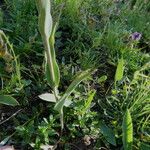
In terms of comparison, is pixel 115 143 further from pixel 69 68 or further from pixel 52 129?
pixel 69 68

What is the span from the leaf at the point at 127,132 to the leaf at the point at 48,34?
0.36m

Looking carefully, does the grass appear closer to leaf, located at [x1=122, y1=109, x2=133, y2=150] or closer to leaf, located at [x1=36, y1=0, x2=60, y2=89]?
leaf, located at [x1=122, y1=109, x2=133, y2=150]

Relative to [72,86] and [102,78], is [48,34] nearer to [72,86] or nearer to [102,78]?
[72,86]

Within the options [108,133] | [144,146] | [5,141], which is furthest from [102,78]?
[5,141]

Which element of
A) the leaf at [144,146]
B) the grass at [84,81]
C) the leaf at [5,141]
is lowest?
the leaf at [144,146]

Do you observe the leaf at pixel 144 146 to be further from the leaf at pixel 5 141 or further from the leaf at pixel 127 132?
the leaf at pixel 5 141

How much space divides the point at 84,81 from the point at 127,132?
0.41m

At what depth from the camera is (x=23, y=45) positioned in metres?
1.93

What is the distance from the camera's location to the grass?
1.70 m

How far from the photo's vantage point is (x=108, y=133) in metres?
1.73

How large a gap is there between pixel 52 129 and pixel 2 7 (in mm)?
971

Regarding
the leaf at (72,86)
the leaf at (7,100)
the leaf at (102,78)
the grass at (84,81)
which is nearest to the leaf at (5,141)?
the grass at (84,81)

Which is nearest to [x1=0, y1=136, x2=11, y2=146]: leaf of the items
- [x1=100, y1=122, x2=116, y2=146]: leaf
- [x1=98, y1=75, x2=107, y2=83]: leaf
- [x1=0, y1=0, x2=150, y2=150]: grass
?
[x1=0, y1=0, x2=150, y2=150]: grass

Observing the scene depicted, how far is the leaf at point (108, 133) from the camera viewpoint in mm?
1715
